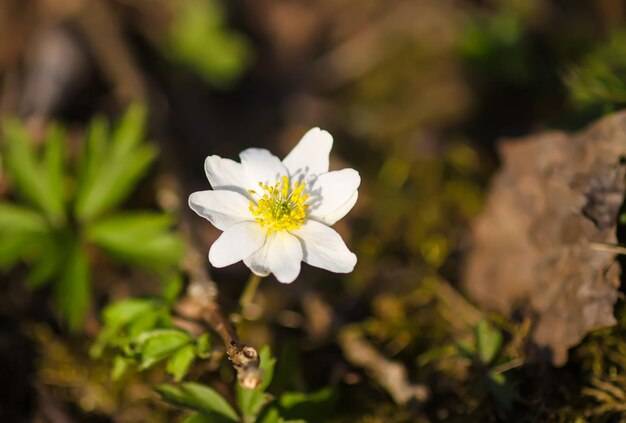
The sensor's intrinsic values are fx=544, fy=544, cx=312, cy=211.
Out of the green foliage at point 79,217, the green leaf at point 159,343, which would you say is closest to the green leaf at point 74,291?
the green foliage at point 79,217

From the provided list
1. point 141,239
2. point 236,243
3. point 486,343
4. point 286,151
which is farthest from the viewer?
point 286,151

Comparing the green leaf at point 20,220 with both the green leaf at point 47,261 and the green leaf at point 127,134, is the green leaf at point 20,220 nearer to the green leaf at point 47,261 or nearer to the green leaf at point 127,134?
the green leaf at point 47,261

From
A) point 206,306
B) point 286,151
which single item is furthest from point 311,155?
point 286,151

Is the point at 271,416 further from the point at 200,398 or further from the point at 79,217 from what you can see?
the point at 79,217

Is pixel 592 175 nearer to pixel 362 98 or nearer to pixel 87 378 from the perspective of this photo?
pixel 362 98

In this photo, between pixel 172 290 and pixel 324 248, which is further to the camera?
pixel 172 290

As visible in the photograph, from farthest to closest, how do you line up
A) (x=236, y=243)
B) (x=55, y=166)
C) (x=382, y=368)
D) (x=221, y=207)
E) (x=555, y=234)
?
1. (x=55, y=166)
2. (x=382, y=368)
3. (x=555, y=234)
4. (x=221, y=207)
5. (x=236, y=243)

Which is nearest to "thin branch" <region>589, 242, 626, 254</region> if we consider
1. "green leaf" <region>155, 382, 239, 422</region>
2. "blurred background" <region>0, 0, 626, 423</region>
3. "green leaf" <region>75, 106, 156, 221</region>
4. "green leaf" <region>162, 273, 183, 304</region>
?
"blurred background" <region>0, 0, 626, 423</region>
